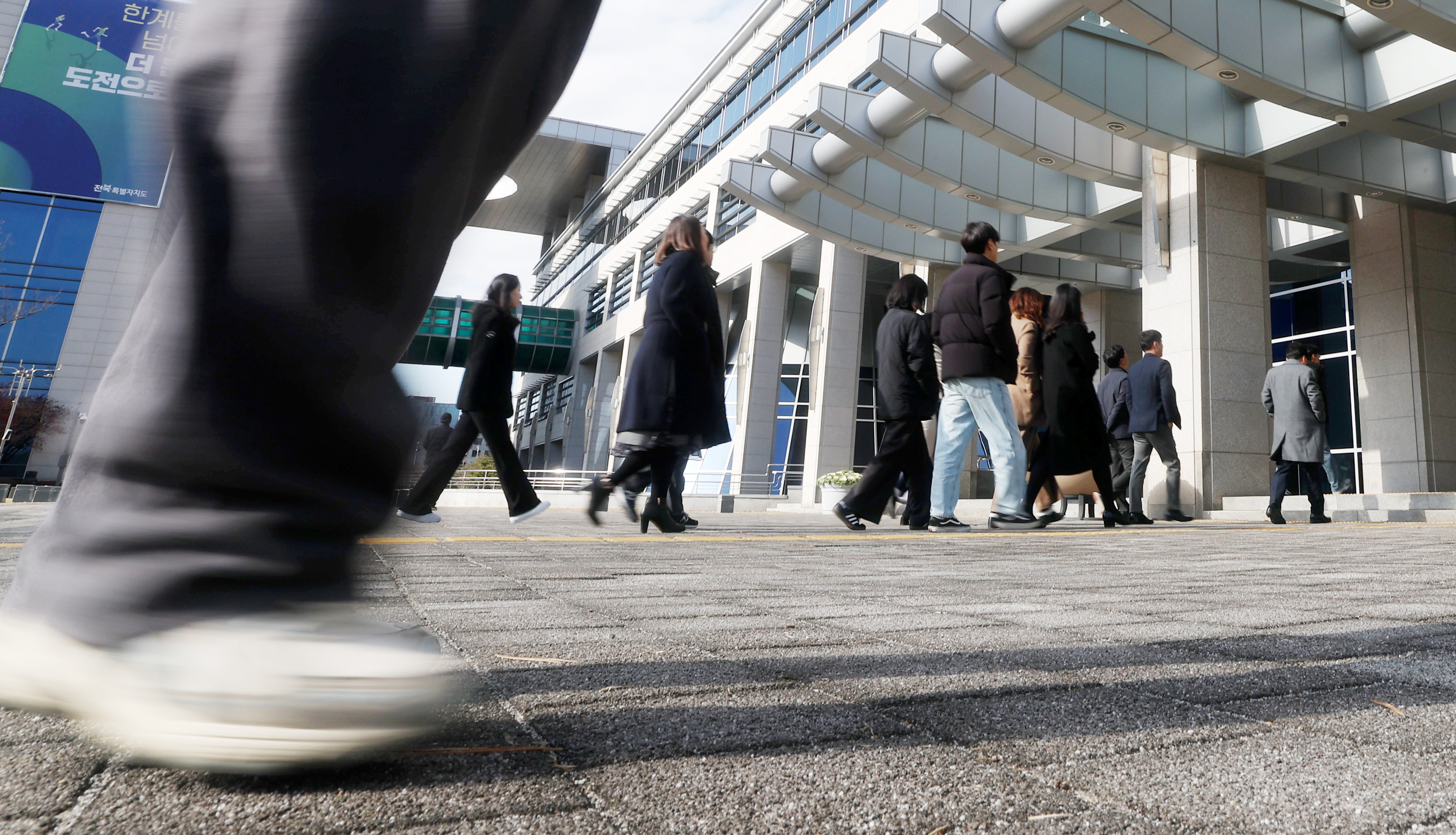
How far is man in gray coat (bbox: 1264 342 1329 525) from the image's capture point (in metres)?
8.10

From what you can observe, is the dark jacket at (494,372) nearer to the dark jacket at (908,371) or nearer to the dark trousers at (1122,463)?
the dark jacket at (908,371)

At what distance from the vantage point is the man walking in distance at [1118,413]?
28.3 ft

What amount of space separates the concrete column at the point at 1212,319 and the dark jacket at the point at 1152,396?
406 centimetres

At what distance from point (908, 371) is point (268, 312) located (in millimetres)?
5601

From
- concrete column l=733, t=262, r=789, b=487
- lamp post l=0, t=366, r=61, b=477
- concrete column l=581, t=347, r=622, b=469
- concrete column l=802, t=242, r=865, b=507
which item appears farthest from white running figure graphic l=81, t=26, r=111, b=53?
concrete column l=802, t=242, r=865, b=507

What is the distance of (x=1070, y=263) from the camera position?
19.6 metres

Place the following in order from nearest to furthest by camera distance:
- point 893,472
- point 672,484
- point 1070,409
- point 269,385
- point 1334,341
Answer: point 269,385 → point 893,472 → point 672,484 → point 1070,409 → point 1334,341

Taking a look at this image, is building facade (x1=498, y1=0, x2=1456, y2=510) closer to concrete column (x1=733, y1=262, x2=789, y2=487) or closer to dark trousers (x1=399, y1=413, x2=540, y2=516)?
concrete column (x1=733, y1=262, x2=789, y2=487)

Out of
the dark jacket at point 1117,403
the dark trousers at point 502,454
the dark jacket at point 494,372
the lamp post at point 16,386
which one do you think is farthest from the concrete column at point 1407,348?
the lamp post at point 16,386

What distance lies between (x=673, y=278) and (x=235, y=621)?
407 centimetres

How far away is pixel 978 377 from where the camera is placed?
592 cm

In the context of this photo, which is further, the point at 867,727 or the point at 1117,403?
the point at 1117,403

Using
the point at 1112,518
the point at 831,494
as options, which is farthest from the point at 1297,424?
the point at 831,494

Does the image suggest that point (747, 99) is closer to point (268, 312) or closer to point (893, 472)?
point (893, 472)
